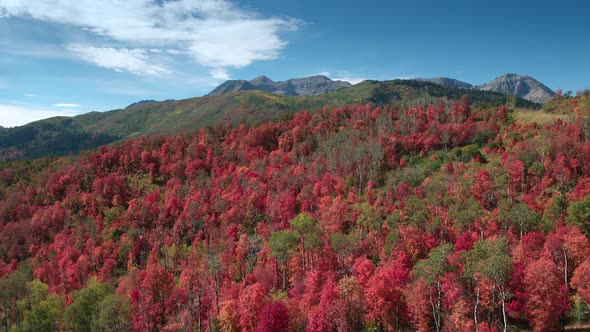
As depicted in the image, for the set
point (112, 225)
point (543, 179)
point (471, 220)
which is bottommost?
point (112, 225)

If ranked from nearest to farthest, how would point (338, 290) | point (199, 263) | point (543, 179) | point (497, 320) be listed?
point (497, 320), point (338, 290), point (543, 179), point (199, 263)

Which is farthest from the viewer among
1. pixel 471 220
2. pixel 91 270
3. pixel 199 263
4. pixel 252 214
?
pixel 252 214

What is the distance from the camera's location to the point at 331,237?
93.6m

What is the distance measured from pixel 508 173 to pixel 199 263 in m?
101

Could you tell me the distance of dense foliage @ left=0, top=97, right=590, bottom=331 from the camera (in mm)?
63281

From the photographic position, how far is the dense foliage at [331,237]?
6328 cm

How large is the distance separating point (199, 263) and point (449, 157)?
103096 millimetres

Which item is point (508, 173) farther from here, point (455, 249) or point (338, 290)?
point (338, 290)

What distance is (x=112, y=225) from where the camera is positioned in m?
159

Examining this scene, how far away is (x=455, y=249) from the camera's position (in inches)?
3199

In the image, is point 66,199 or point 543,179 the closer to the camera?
point 543,179

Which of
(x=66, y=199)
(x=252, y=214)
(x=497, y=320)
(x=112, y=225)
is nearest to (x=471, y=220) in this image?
(x=497, y=320)

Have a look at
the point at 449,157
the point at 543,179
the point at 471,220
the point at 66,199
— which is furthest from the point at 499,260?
the point at 66,199

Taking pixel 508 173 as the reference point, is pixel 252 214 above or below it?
below
